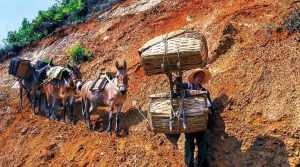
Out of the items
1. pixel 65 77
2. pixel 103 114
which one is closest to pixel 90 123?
pixel 103 114

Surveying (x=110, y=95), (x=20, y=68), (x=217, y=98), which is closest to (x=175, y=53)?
(x=217, y=98)

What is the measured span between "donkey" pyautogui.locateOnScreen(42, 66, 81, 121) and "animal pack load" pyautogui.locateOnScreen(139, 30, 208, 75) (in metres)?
5.69

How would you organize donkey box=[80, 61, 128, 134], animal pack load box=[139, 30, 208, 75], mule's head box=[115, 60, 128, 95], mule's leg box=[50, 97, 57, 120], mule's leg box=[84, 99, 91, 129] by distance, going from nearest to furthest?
1. animal pack load box=[139, 30, 208, 75]
2. mule's head box=[115, 60, 128, 95]
3. donkey box=[80, 61, 128, 134]
4. mule's leg box=[84, 99, 91, 129]
5. mule's leg box=[50, 97, 57, 120]

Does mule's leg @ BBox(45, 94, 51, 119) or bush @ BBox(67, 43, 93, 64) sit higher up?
bush @ BBox(67, 43, 93, 64)

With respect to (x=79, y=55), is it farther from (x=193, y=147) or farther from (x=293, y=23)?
(x=193, y=147)

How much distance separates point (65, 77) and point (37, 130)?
1785 millimetres

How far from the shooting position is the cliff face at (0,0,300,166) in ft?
42.3

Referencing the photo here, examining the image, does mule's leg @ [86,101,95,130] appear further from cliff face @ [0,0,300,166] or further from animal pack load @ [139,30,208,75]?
animal pack load @ [139,30,208,75]

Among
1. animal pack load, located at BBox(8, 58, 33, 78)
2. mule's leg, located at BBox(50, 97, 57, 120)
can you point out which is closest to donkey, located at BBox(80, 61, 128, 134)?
mule's leg, located at BBox(50, 97, 57, 120)

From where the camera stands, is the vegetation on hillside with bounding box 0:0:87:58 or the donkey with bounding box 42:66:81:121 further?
the vegetation on hillside with bounding box 0:0:87:58

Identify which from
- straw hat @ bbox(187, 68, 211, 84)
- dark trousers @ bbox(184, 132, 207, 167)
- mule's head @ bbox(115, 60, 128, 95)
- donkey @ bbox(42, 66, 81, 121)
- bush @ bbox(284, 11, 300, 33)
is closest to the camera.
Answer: dark trousers @ bbox(184, 132, 207, 167)

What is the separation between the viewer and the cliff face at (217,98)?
42.3 feet

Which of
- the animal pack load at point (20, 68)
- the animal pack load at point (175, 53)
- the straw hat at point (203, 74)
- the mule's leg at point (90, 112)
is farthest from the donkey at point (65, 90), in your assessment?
the animal pack load at point (175, 53)

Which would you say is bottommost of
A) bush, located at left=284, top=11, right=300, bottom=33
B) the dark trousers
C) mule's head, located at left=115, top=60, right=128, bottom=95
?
the dark trousers
